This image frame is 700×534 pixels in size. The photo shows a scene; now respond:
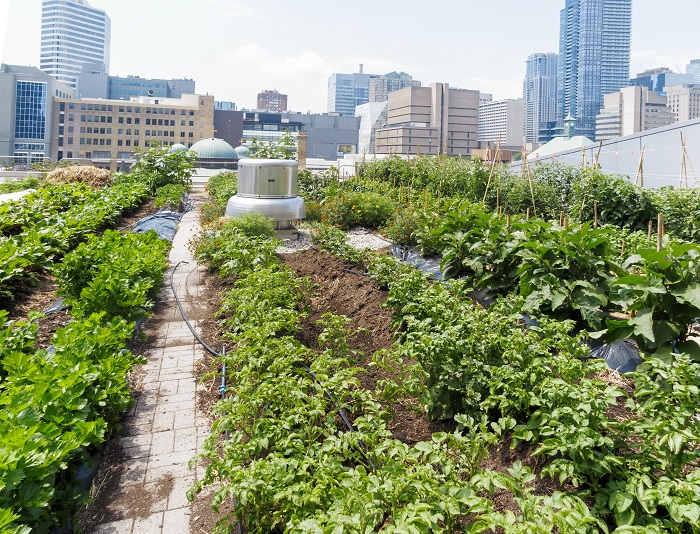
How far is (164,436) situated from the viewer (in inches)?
155

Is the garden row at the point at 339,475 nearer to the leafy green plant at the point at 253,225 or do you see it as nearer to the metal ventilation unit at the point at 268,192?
the leafy green plant at the point at 253,225

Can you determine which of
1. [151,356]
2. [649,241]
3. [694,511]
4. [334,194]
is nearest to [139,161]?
[334,194]

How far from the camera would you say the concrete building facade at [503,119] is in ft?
533

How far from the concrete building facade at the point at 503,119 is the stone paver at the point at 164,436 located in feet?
503

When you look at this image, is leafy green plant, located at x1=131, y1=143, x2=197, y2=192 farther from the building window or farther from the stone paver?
the building window

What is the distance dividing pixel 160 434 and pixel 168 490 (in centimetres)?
71

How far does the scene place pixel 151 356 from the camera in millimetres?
5438

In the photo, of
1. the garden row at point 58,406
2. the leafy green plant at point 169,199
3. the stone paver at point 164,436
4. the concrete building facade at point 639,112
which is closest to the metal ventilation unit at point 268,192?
the leafy green plant at point 169,199

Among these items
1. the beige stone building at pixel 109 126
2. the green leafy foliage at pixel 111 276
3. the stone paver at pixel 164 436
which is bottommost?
the stone paver at pixel 164 436

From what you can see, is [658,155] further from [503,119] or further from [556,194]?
[503,119]

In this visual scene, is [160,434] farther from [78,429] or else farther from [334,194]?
[334,194]

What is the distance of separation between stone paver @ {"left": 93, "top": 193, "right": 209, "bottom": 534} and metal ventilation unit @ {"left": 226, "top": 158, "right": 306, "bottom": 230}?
5.71 metres

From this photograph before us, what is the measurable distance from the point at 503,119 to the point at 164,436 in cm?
18573

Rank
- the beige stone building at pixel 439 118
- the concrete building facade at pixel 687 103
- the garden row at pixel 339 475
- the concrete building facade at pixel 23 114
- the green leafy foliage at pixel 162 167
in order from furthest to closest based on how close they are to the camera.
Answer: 1. the concrete building facade at pixel 687 103
2. the concrete building facade at pixel 23 114
3. the beige stone building at pixel 439 118
4. the green leafy foliage at pixel 162 167
5. the garden row at pixel 339 475
